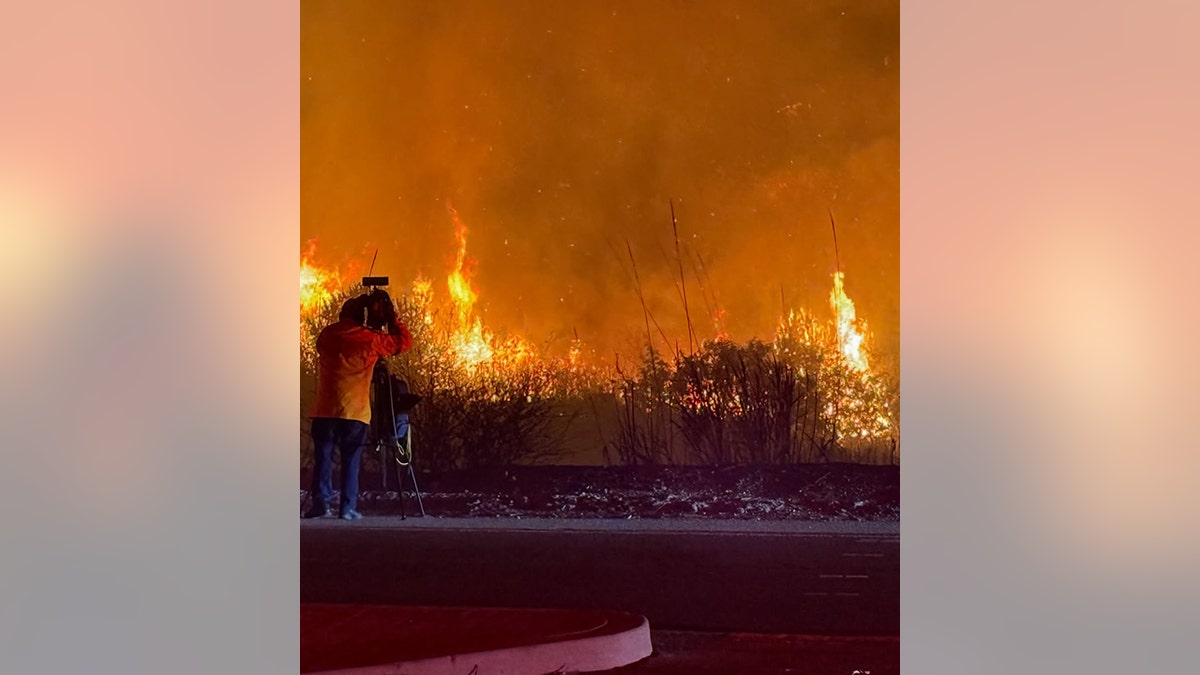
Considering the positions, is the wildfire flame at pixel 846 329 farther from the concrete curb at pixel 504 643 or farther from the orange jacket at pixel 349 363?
the orange jacket at pixel 349 363

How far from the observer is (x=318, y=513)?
12.5 ft

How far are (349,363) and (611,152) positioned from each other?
1.11m

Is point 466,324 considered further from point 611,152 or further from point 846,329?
point 846,329

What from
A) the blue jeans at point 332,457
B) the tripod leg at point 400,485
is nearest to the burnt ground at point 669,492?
the tripod leg at point 400,485

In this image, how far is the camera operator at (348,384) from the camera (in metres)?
3.72

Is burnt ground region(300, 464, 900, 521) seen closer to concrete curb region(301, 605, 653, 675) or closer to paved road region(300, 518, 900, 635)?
paved road region(300, 518, 900, 635)

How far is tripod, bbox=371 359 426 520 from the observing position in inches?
147

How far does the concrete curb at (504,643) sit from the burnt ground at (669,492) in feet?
1.06

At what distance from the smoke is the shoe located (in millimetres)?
832

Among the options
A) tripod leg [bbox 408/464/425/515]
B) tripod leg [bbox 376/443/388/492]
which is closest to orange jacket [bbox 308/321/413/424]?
tripod leg [bbox 376/443/388/492]

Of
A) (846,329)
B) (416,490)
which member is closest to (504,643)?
(416,490)
